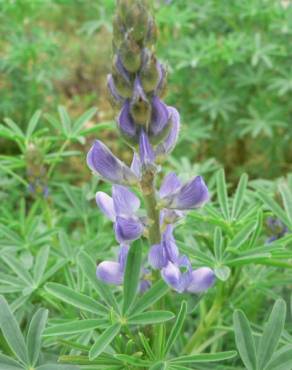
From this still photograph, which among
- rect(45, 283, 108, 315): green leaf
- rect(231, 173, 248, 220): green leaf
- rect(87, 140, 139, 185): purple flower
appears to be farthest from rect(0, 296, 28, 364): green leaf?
rect(231, 173, 248, 220): green leaf

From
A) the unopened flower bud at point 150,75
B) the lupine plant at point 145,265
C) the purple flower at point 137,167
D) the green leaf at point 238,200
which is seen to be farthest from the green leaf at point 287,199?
the unopened flower bud at point 150,75

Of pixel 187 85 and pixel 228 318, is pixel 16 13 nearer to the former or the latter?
pixel 187 85

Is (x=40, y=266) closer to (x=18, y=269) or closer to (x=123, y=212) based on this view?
(x=18, y=269)

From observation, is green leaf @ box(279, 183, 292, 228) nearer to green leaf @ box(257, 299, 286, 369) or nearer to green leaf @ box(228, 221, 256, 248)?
green leaf @ box(228, 221, 256, 248)

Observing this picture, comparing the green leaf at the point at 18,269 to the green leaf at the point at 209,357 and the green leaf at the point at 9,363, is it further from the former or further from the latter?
the green leaf at the point at 209,357

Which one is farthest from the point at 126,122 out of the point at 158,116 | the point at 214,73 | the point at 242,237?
the point at 214,73
